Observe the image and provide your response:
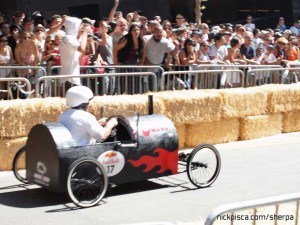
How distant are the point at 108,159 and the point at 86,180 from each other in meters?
0.45

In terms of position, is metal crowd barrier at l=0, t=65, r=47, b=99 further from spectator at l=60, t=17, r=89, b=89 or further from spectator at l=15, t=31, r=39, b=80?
spectator at l=15, t=31, r=39, b=80

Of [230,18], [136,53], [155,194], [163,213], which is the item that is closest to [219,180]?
[155,194]

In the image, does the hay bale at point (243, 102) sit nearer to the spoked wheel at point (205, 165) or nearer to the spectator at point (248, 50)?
the spoked wheel at point (205, 165)

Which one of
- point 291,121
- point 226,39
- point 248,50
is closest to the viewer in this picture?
point 291,121

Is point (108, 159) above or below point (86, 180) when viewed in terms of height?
above

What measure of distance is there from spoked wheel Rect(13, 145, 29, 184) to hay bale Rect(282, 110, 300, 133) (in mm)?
6155

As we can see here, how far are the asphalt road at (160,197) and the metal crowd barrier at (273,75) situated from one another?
314 centimetres

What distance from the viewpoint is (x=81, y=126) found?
874 cm

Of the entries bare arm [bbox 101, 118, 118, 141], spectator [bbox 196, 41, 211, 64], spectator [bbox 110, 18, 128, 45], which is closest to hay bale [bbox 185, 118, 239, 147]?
spectator [bbox 196, 41, 211, 64]

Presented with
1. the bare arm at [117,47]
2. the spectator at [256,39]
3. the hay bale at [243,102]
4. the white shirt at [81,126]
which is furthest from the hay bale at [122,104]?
the spectator at [256,39]

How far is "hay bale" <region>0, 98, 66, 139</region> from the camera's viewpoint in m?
10.3

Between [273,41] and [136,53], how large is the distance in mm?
6176

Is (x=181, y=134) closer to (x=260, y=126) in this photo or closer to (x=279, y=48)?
(x=260, y=126)

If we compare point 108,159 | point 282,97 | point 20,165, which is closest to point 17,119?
point 20,165
